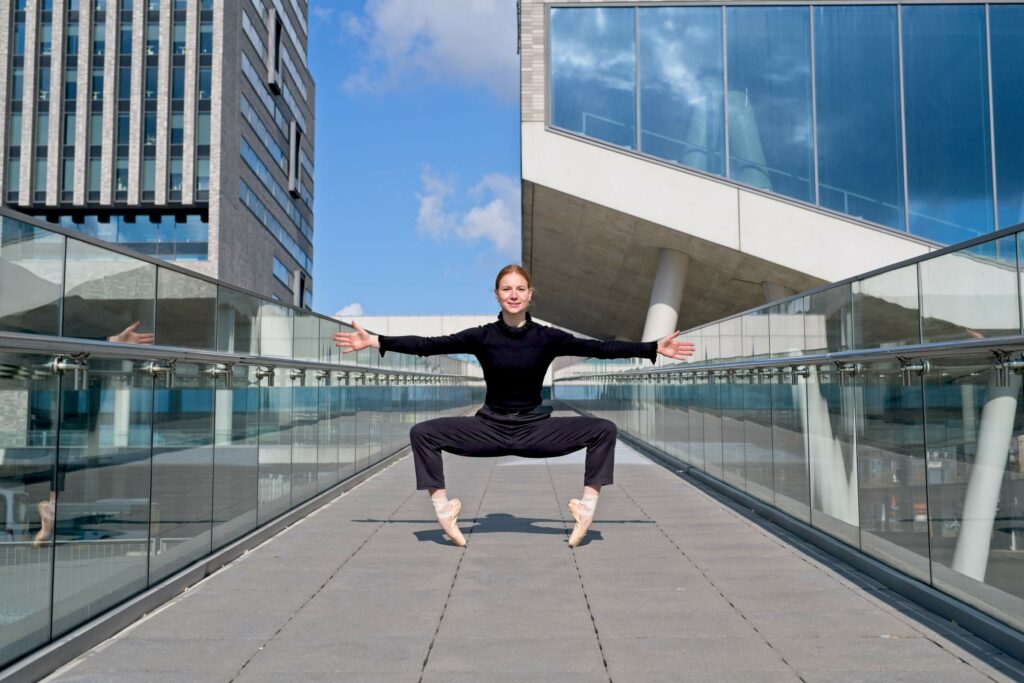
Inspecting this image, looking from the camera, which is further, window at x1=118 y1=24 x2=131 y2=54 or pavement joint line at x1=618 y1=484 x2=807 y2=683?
window at x1=118 y1=24 x2=131 y2=54

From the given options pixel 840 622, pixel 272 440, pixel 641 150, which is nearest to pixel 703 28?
pixel 641 150

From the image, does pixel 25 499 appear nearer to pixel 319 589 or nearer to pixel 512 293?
pixel 319 589

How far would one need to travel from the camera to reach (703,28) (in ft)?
74.6

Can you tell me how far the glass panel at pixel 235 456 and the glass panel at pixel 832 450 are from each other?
13.2 feet

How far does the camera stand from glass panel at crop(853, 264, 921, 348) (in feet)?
17.1

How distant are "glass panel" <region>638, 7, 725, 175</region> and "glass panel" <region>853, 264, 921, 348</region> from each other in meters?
16.7

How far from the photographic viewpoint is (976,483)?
4.49 m

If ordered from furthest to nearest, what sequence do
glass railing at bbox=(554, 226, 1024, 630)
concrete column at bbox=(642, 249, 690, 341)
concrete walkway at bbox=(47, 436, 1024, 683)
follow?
concrete column at bbox=(642, 249, 690, 341), glass railing at bbox=(554, 226, 1024, 630), concrete walkway at bbox=(47, 436, 1024, 683)

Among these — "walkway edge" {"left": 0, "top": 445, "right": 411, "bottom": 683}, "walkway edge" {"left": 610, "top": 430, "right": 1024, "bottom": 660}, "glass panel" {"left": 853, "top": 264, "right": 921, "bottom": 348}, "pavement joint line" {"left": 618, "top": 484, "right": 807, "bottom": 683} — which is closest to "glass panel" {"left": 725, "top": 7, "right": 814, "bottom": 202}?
"walkway edge" {"left": 610, "top": 430, "right": 1024, "bottom": 660}

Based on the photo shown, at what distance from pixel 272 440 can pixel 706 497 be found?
176 inches

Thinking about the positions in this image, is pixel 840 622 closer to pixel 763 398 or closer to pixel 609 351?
pixel 609 351

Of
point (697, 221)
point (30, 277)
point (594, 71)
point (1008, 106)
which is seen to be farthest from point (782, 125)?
point (30, 277)

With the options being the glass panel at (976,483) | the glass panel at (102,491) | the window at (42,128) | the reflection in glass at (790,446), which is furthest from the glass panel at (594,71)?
the window at (42,128)

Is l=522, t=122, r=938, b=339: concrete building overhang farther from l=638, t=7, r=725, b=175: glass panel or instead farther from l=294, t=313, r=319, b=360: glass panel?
l=294, t=313, r=319, b=360: glass panel
